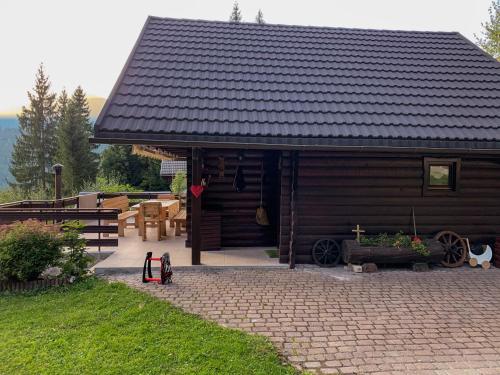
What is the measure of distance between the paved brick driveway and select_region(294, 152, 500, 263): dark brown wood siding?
89 cm

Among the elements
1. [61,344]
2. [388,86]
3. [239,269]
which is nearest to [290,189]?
[239,269]

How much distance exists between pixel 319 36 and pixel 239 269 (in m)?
6.58

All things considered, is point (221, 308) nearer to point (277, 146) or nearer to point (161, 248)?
point (277, 146)

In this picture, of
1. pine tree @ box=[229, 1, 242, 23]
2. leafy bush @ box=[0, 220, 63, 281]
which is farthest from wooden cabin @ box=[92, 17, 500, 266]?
pine tree @ box=[229, 1, 242, 23]

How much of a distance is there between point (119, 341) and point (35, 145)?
43538 millimetres

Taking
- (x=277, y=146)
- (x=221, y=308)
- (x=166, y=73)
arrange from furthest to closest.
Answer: (x=166, y=73)
(x=277, y=146)
(x=221, y=308)

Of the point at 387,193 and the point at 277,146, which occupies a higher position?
Answer: the point at 277,146

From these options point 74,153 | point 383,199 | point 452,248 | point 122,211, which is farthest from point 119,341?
point 74,153

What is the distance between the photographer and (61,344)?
3656mm

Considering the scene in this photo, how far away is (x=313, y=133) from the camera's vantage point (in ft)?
20.4

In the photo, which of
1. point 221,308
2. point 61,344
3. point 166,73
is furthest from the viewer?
point 166,73

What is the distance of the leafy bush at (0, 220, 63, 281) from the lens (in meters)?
5.27

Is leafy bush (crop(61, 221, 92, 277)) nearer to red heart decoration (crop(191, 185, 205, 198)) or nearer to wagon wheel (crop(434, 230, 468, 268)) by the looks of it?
A: red heart decoration (crop(191, 185, 205, 198))

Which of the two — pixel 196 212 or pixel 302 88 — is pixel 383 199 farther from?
pixel 196 212
